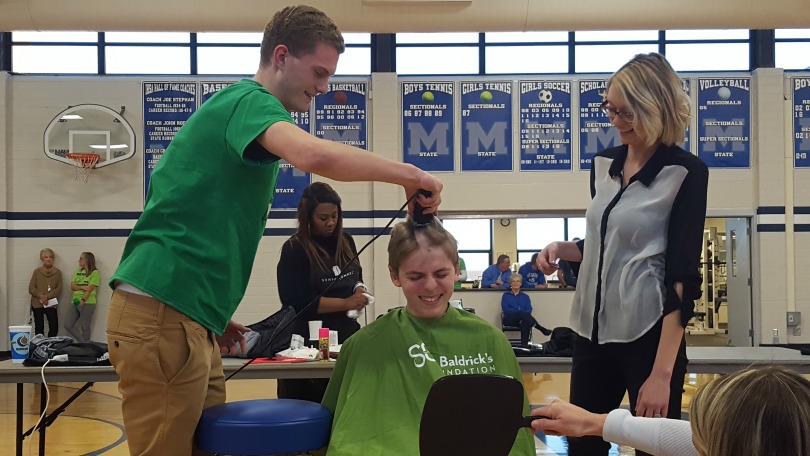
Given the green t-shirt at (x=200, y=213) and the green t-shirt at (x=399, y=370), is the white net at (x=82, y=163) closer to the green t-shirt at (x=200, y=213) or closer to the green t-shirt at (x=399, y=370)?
the green t-shirt at (x=399, y=370)

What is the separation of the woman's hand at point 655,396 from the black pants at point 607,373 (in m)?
0.07

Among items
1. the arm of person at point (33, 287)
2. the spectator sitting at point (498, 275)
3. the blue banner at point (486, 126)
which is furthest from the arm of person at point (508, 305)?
the arm of person at point (33, 287)

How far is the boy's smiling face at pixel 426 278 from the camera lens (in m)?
2.14

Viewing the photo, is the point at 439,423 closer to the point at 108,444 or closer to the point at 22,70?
the point at 108,444

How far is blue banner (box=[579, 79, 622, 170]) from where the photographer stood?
10.1 meters

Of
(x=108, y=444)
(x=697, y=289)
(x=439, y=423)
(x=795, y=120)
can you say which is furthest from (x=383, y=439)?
(x=795, y=120)

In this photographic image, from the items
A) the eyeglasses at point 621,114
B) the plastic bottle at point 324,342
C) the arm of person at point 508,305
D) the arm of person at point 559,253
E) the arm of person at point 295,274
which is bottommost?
the arm of person at point 508,305

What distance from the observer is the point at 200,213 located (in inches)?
65.4

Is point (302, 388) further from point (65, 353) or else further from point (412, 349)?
point (412, 349)

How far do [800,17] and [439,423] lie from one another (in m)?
7.56

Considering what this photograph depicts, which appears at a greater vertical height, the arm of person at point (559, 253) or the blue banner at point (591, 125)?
the blue banner at point (591, 125)

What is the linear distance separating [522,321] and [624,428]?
840 centimetres

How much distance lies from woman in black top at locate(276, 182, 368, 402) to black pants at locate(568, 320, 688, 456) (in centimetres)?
168

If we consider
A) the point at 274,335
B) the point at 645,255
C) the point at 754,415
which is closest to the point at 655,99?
the point at 645,255
